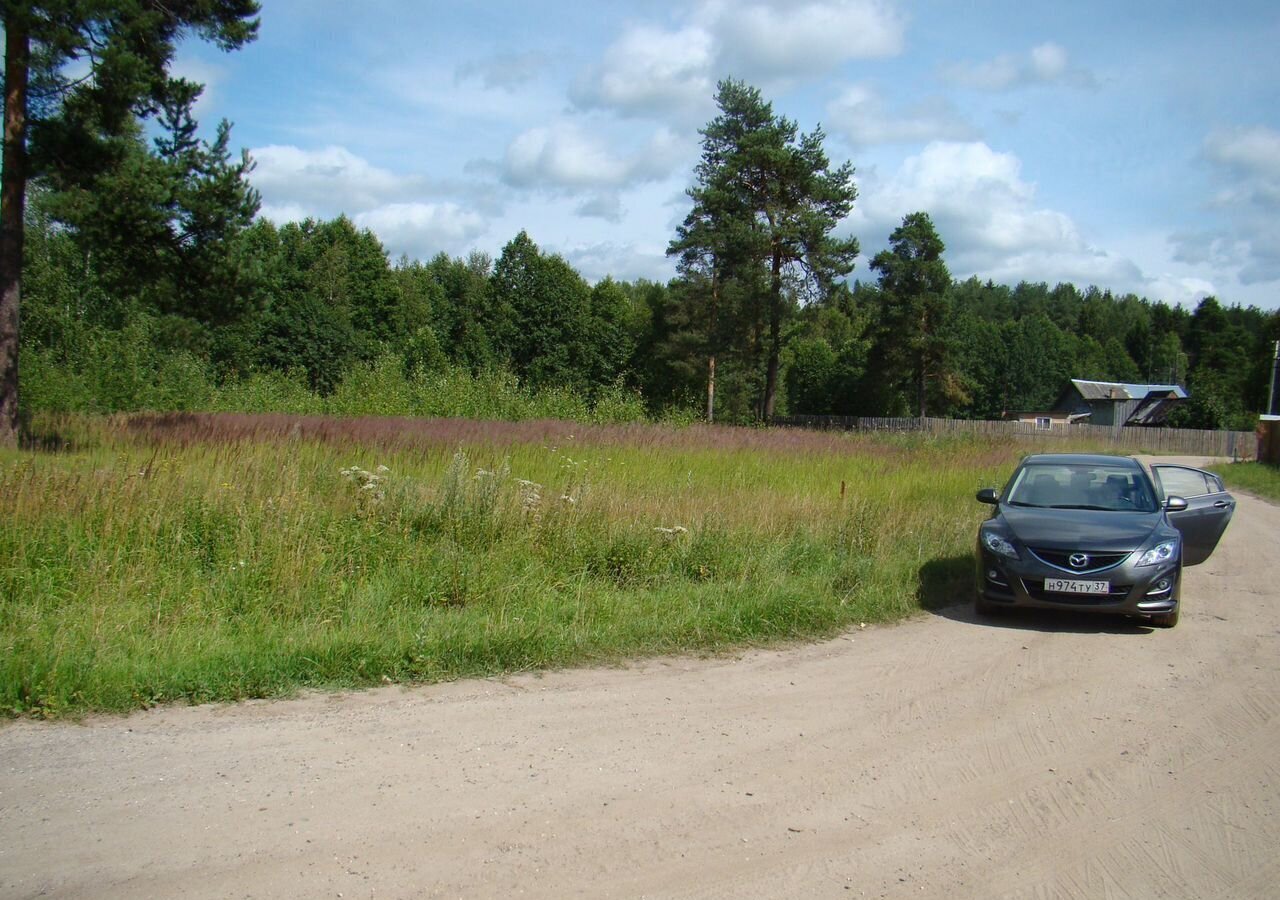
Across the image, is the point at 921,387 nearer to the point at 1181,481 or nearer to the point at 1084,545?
the point at 1181,481

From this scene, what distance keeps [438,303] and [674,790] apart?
76391 millimetres

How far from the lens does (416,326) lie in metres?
73.6

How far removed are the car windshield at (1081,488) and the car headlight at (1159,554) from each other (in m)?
1.04

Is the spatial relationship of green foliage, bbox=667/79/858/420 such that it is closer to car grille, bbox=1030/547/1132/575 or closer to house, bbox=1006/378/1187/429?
car grille, bbox=1030/547/1132/575

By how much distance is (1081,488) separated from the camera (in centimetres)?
1005

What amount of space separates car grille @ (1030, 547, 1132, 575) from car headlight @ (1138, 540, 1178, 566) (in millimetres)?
146

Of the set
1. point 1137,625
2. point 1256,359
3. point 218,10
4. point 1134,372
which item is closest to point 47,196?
point 218,10

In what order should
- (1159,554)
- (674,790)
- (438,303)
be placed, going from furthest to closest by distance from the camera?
(438,303)
(1159,554)
(674,790)

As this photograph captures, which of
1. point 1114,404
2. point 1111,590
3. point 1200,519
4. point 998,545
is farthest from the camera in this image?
point 1114,404

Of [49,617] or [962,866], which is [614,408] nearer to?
[49,617]

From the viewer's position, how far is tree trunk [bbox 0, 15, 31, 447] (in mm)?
16031

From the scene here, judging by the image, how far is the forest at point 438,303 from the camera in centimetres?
1641

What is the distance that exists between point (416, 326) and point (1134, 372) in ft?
319

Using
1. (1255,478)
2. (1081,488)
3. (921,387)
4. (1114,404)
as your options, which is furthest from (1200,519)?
(1114,404)
